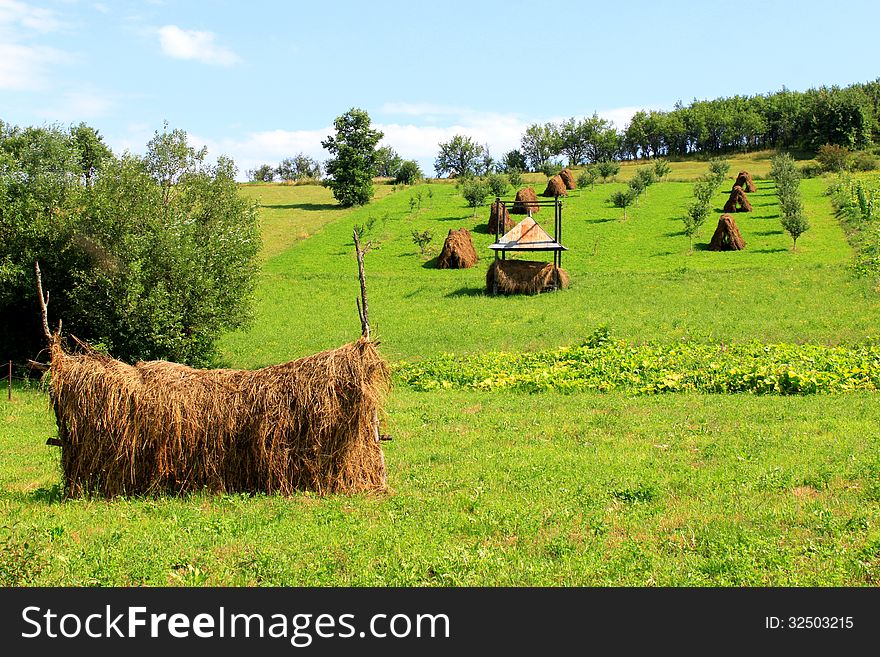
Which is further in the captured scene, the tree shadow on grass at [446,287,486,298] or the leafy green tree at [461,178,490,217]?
the leafy green tree at [461,178,490,217]

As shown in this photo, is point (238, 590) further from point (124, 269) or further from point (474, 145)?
point (474, 145)


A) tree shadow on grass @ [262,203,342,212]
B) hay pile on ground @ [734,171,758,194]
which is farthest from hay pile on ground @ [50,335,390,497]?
tree shadow on grass @ [262,203,342,212]

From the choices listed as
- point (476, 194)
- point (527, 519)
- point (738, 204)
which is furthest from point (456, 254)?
point (527, 519)

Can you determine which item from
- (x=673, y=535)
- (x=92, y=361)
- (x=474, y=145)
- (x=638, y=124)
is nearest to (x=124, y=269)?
(x=92, y=361)

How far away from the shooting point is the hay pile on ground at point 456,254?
4681 centimetres

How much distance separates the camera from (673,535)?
8883 millimetres

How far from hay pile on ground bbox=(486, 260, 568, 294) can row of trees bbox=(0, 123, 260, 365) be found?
14.7m

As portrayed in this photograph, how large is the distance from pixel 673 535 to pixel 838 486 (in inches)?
139

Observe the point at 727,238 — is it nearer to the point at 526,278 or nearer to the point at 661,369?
the point at 526,278

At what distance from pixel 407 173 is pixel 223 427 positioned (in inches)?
3414

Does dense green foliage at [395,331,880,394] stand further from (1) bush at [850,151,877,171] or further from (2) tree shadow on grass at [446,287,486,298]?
(1) bush at [850,151,877,171]

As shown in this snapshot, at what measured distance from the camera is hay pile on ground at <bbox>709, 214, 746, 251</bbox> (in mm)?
45750

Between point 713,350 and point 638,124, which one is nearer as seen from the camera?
point 713,350

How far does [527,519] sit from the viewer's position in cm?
952
